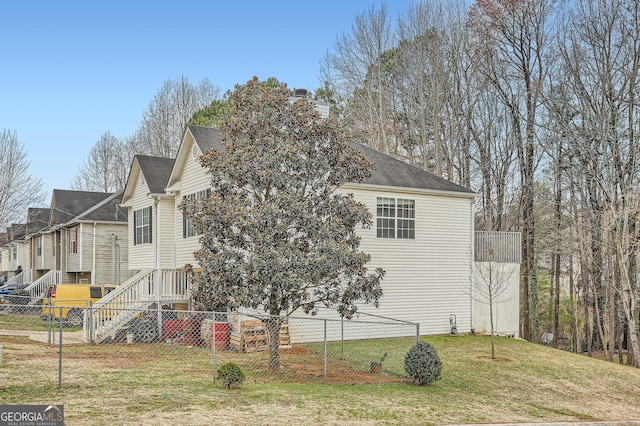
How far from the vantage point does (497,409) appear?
1187 cm

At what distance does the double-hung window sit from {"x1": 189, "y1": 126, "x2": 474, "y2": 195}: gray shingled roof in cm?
484

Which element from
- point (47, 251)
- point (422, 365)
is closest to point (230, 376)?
point (422, 365)

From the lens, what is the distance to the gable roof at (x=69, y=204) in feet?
116

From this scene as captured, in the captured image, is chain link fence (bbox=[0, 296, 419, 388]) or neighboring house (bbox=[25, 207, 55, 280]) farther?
neighboring house (bbox=[25, 207, 55, 280])

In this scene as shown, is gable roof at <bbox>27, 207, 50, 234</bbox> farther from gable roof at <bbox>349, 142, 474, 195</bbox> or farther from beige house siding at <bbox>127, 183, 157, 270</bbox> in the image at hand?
gable roof at <bbox>349, 142, 474, 195</bbox>

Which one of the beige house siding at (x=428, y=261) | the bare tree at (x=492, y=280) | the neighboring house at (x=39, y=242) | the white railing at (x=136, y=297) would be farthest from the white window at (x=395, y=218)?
the neighboring house at (x=39, y=242)

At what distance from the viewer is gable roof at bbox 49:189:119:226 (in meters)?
35.4

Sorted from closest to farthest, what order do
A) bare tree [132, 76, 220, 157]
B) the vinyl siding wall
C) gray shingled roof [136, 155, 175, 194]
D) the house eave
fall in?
the house eave
gray shingled roof [136, 155, 175, 194]
the vinyl siding wall
bare tree [132, 76, 220, 157]

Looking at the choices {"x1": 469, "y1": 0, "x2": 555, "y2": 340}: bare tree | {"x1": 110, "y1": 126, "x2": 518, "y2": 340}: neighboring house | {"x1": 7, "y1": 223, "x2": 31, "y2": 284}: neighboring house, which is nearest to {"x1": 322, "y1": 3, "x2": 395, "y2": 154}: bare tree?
{"x1": 469, "y1": 0, "x2": 555, "y2": 340}: bare tree

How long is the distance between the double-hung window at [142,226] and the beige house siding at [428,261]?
8336mm

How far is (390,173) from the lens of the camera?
22.0 meters

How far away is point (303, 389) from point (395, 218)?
10.3 meters

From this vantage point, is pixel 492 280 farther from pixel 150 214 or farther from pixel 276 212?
pixel 150 214

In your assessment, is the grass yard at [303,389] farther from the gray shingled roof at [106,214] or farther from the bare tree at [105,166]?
the bare tree at [105,166]
